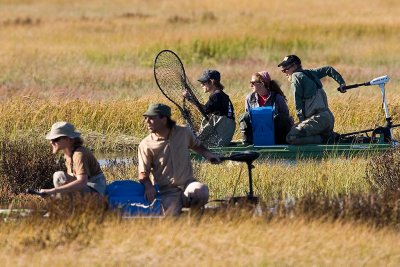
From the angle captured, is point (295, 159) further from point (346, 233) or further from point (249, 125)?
point (346, 233)

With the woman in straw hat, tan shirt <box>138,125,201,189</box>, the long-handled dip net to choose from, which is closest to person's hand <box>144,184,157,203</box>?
tan shirt <box>138,125,201,189</box>

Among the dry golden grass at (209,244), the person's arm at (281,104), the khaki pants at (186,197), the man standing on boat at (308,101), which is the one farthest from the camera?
the person's arm at (281,104)

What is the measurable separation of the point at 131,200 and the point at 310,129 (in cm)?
462

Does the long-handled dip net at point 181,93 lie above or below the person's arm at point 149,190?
above

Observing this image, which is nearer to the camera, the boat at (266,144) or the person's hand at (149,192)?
the person's hand at (149,192)

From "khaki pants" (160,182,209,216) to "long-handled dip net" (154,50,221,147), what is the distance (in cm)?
322

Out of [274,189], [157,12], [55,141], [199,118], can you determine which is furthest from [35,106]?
[157,12]

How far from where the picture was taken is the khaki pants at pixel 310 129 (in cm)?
1544

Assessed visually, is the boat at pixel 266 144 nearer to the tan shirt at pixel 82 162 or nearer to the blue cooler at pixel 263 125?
the blue cooler at pixel 263 125

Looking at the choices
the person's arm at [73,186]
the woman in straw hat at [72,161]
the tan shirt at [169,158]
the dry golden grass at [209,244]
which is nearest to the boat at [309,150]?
the tan shirt at [169,158]

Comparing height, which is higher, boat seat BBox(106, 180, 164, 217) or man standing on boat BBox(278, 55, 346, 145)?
man standing on boat BBox(278, 55, 346, 145)

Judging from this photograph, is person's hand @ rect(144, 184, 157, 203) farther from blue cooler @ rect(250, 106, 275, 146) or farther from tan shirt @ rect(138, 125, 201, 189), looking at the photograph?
blue cooler @ rect(250, 106, 275, 146)

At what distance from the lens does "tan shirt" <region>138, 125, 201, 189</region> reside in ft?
36.9

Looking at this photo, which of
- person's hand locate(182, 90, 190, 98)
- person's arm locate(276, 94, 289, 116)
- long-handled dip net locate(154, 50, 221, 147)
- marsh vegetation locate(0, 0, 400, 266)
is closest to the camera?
marsh vegetation locate(0, 0, 400, 266)
